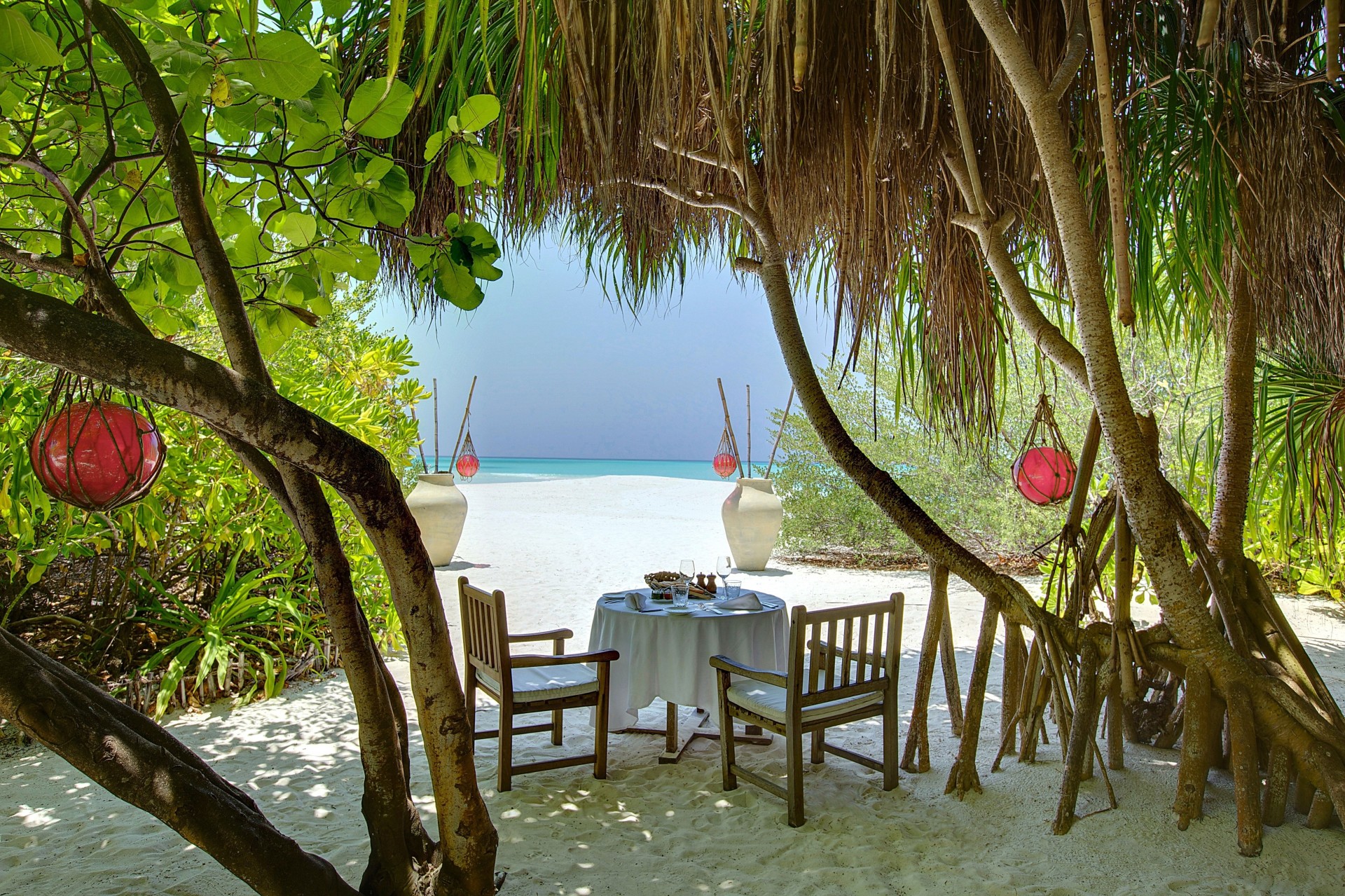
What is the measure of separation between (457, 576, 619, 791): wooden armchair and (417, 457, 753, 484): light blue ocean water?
97.0 ft

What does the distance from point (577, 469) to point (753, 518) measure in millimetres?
36485

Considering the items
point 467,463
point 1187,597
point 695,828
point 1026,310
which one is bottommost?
point 695,828

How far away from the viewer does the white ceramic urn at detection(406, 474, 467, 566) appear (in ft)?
24.9

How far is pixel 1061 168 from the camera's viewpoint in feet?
6.56

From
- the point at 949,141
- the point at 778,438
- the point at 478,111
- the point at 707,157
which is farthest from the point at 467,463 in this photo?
the point at 478,111

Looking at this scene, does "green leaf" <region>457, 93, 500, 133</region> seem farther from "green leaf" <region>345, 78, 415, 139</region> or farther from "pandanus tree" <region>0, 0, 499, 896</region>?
"green leaf" <region>345, 78, 415, 139</region>

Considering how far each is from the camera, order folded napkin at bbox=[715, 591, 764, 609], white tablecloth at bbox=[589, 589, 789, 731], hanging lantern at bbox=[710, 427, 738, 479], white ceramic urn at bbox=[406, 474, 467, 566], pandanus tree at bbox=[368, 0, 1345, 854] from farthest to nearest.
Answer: hanging lantern at bbox=[710, 427, 738, 479], white ceramic urn at bbox=[406, 474, 467, 566], folded napkin at bbox=[715, 591, 764, 609], white tablecloth at bbox=[589, 589, 789, 731], pandanus tree at bbox=[368, 0, 1345, 854]

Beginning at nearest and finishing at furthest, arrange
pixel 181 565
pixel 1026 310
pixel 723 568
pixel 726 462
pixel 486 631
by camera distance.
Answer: pixel 1026 310 → pixel 486 631 → pixel 723 568 → pixel 181 565 → pixel 726 462

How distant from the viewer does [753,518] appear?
7.93 meters

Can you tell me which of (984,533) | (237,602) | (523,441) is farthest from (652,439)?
(237,602)

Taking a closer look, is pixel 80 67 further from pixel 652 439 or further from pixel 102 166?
pixel 652 439

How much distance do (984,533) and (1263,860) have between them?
6723mm

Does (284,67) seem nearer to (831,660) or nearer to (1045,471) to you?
(831,660)

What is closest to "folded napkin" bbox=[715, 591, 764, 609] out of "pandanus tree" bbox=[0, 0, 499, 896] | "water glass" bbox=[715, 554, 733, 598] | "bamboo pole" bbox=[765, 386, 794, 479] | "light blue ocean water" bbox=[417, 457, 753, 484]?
"water glass" bbox=[715, 554, 733, 598]
